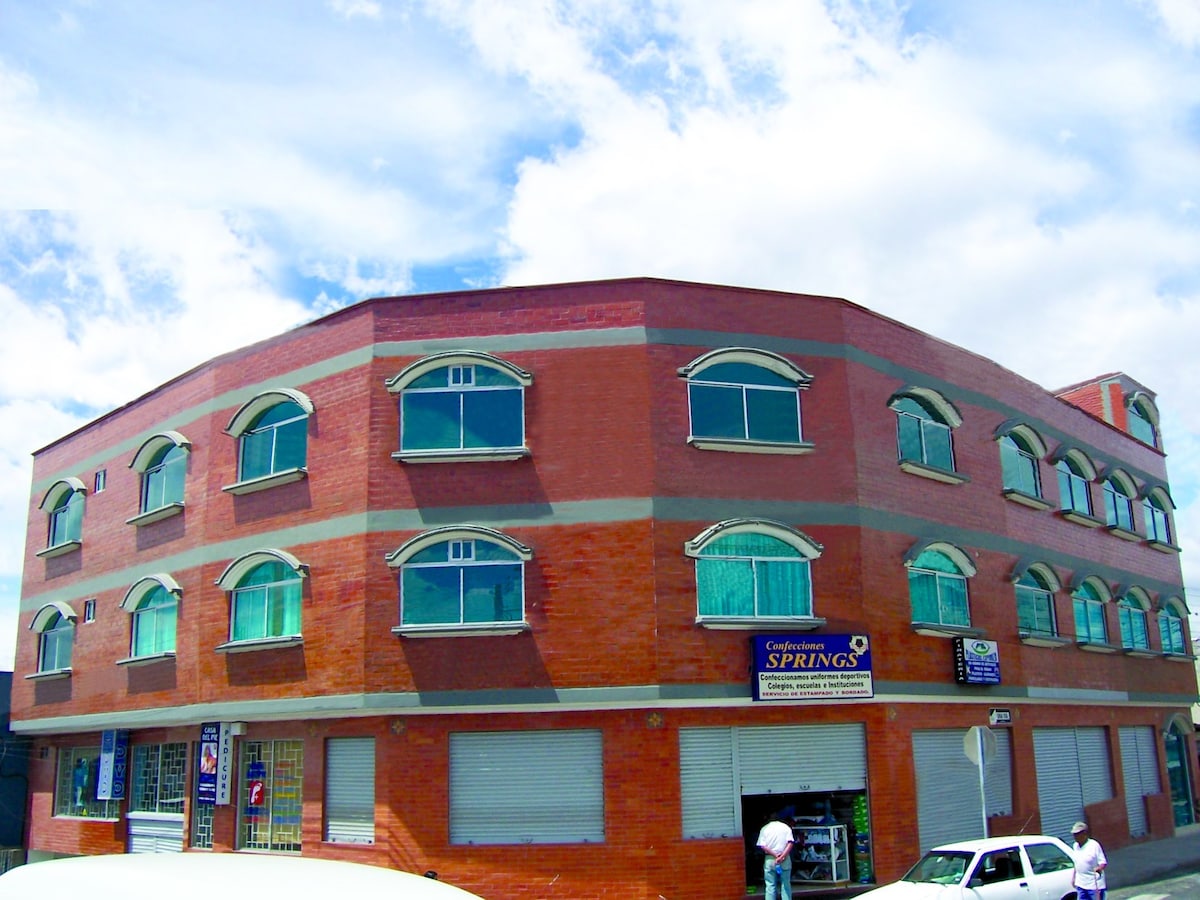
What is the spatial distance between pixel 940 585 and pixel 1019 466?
479 centimetres

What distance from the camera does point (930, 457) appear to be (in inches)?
840

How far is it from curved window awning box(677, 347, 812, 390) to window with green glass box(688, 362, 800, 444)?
74mm

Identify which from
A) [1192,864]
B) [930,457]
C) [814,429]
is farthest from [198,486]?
[1192,864]

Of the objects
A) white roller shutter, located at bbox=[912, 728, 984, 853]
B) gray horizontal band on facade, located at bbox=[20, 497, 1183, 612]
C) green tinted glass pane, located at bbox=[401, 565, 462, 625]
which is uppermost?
gray horizontal band on facade, located at bbox=[20, 497, 1183, 612]

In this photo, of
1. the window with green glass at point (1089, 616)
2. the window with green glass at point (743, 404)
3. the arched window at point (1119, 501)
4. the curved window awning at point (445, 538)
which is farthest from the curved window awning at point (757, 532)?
the arched window at point (1119, 501)

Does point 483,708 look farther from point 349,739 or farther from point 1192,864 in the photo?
point 1192,864

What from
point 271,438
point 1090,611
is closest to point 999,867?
point 1090,611

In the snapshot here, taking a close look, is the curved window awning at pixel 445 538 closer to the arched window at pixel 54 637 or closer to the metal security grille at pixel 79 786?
the metal security grille at pixel 79 786

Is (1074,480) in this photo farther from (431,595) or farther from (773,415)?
(431,595)

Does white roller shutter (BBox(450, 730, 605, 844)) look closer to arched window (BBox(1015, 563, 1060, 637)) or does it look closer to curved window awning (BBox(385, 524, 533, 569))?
curved window awning (BBox(385, 524, 533, 569))

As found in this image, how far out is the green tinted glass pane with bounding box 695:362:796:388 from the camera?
1902 cm

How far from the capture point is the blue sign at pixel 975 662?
20.1 m

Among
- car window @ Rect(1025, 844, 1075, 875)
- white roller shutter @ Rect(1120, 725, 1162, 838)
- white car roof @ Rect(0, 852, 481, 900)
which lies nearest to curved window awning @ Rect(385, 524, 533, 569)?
car window @ Rect(1025, 844, 1075, 875)

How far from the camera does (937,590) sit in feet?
67.5
